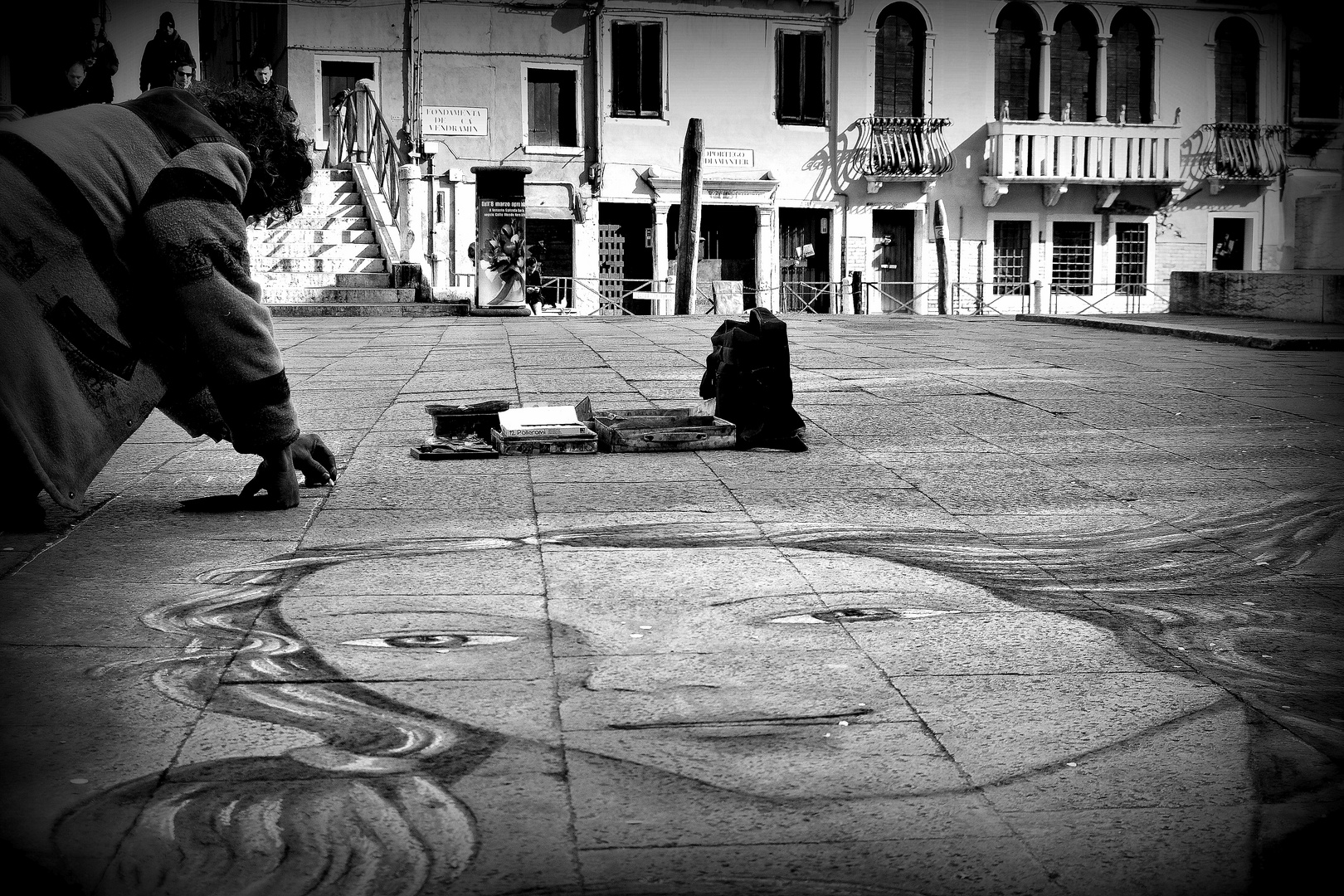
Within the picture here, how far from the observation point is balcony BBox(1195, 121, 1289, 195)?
1216 inches

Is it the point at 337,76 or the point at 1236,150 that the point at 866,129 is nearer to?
the point at 1236,150

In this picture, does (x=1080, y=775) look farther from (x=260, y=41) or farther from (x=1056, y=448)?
(x=260, y=41)

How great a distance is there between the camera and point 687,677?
3.04 meters

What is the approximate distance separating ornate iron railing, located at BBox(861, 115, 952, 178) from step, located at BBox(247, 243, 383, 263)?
41.6 ft

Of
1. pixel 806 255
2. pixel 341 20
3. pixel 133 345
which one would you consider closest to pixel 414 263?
pixel 341 20

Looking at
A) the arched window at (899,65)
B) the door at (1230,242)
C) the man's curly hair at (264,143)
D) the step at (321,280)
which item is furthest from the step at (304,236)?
the door at (1230,242)

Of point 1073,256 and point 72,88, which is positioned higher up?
point 72,88

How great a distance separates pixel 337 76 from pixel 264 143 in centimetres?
2422

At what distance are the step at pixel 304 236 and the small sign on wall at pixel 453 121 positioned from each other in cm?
770

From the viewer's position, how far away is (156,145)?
4156 mm

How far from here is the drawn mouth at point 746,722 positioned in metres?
2.72

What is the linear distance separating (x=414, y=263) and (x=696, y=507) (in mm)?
15474

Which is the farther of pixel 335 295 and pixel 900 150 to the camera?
pixel 900 150

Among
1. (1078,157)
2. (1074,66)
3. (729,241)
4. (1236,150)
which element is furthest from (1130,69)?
(729,241)
